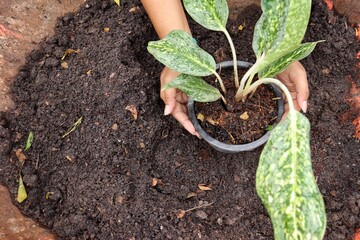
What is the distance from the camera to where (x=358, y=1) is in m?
1.36

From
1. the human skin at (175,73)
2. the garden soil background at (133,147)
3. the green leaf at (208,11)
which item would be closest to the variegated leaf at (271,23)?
the green leaf at (208,11)

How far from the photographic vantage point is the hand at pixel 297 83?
1126 millimetres

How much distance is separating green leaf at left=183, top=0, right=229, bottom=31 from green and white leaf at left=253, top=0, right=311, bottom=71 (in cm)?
12

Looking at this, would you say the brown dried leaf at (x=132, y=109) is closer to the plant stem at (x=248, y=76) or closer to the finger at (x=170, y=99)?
the finger at (x=170, y=99)

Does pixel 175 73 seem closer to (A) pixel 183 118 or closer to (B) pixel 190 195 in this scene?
(A) pixel 183 118

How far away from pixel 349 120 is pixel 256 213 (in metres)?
0.43

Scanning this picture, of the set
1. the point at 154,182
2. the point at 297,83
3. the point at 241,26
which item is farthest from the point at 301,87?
the point at 154,182

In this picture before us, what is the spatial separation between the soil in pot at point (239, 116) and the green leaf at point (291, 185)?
0.39 metres

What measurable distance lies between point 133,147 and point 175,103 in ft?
0.62

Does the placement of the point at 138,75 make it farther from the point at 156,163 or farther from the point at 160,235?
the point at 160,235

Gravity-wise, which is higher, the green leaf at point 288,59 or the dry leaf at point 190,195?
the green leaf at point 288,59

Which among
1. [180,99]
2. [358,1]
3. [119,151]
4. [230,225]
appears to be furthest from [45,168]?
[358,1]

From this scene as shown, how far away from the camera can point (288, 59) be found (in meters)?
0.98

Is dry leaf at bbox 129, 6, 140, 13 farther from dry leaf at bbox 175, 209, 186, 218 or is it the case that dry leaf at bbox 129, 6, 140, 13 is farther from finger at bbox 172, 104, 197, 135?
Result: dry leaf at bbox 175, 209, 186, 218
